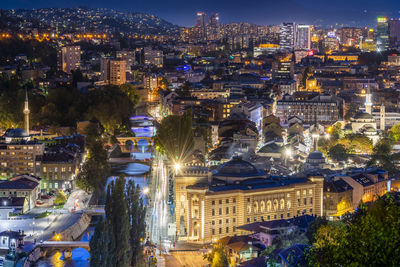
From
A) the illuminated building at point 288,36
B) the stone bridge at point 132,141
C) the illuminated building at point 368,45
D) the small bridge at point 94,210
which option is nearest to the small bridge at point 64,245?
the small bridge at point 94,210

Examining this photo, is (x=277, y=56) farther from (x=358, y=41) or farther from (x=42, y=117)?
(x=42, y=117)

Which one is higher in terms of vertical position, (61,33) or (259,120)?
(61,33)

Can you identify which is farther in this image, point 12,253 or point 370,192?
point 370,192

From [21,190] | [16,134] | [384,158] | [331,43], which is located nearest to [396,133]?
[384,158]

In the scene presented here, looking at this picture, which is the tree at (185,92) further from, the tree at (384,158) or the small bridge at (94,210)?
the small bridge at (94,210)

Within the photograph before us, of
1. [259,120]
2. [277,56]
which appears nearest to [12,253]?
[259,120]

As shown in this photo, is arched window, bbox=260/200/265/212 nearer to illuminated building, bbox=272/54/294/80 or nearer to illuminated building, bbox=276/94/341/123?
illuminated building, bbox=276/94/341/123
